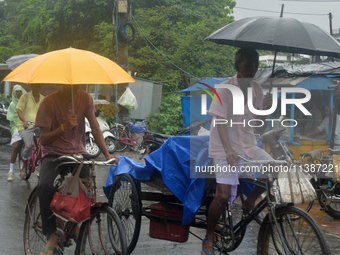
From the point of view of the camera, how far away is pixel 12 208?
18.9ft

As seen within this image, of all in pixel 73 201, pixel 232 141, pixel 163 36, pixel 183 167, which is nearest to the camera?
pixel 73 201

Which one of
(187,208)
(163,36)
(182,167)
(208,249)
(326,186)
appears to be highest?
(163,36)

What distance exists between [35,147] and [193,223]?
4643 millimetres

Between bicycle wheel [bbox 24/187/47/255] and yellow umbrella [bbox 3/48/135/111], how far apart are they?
3.78 ft

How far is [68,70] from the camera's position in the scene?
10.7 ft

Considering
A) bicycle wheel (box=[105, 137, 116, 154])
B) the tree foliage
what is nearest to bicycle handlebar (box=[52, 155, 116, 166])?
bicycle wheel (box=[105, 137, 116, 154])

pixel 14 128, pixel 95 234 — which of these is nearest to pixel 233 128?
pixel 95 234

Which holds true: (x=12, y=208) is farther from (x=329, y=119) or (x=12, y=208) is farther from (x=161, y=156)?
(x=329, y=119)

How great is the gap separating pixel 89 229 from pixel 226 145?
1.36m

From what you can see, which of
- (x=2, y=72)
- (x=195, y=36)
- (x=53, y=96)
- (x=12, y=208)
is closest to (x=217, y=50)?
(x=195, y=36)

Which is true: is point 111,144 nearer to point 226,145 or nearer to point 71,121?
point 71,121

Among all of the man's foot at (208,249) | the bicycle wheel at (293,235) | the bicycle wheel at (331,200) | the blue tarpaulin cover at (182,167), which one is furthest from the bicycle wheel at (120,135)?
the bicycle wheel at (293,235)

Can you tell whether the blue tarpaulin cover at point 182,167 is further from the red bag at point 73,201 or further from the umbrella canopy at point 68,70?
the umbrella canopy at point 68,70

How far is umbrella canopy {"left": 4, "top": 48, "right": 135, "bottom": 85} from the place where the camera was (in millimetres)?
3219
